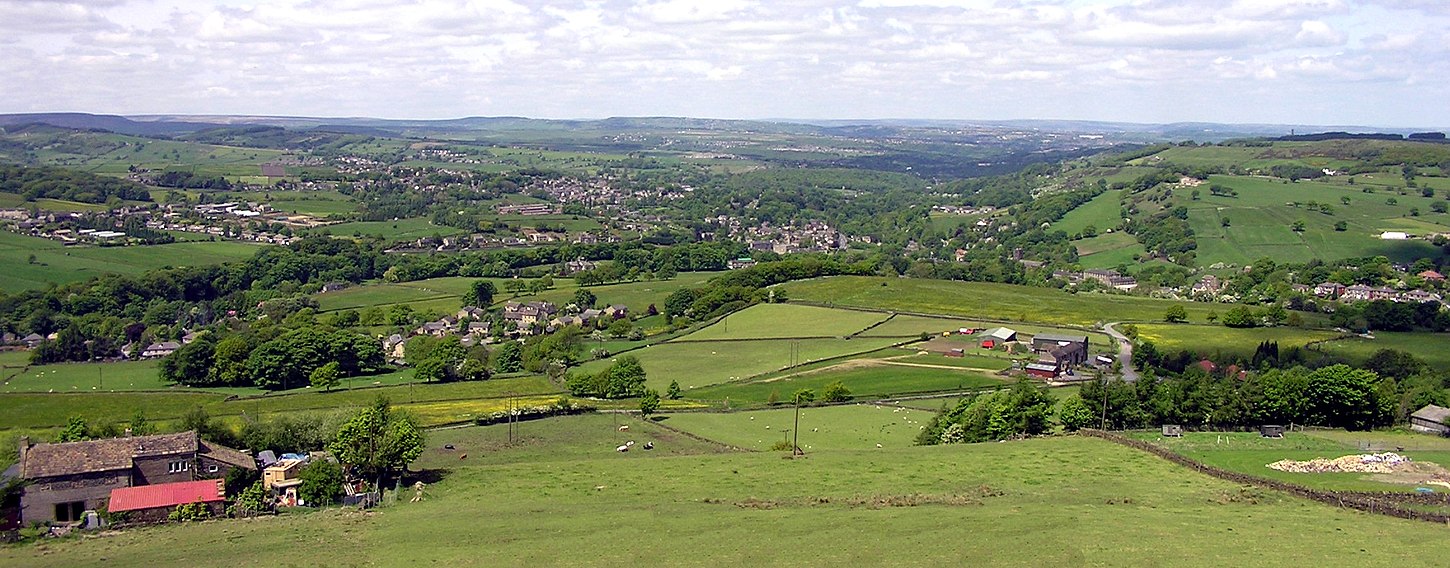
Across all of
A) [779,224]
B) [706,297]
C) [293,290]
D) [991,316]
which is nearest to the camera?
[991,316]

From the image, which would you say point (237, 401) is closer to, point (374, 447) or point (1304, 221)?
point (374, 447)

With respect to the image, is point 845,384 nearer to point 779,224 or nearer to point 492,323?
point 492,323

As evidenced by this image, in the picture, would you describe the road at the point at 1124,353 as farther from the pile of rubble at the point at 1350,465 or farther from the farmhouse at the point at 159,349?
the farmhouse at the point at 159,349

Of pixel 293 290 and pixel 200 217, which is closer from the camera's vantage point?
pixel 293 290

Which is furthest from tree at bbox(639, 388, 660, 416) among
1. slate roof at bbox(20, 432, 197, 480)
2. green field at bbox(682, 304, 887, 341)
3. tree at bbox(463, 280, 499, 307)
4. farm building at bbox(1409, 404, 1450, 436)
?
tree at bbox(463, 280, 499, 307)

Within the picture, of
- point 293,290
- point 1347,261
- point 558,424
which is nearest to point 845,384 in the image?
point 558,424

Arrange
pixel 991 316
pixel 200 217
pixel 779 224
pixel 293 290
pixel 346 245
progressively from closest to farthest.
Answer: pixel 991 316
pixel 293 290
pixel 346 245
pixel 200 217
pixel 779 224
